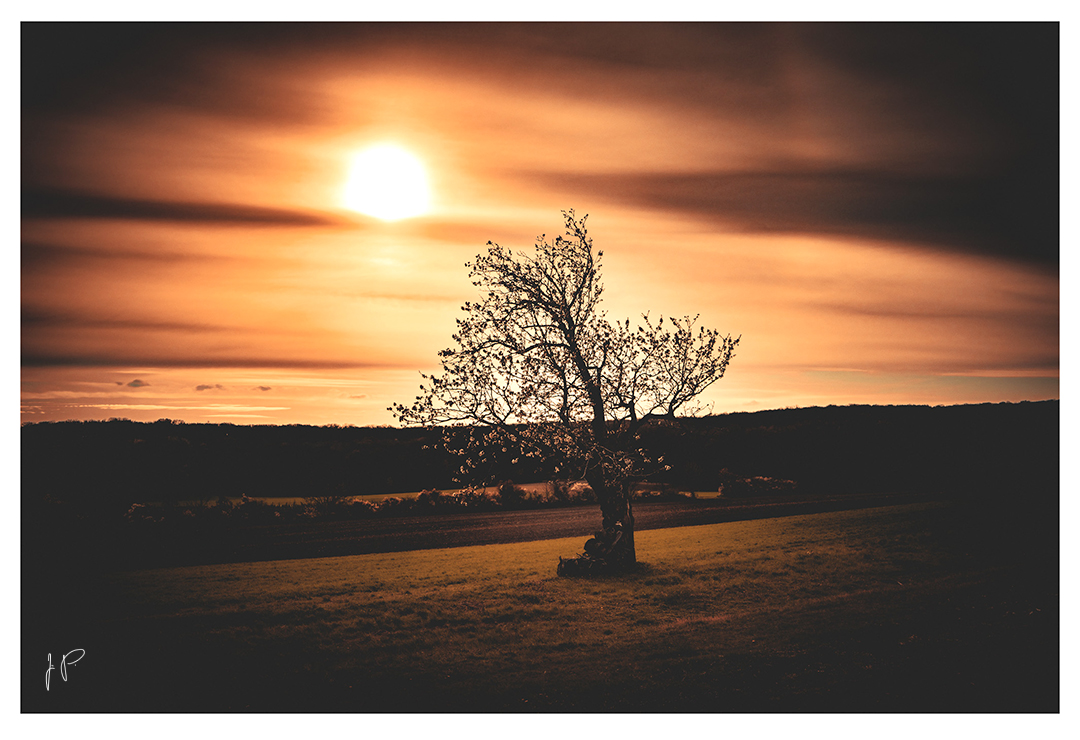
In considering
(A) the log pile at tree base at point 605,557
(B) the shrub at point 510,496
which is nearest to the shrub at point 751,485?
(B) the shrub at point 510,496

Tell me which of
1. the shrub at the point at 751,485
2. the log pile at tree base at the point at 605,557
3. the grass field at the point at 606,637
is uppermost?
the log pile at tree base at the point at 605,557

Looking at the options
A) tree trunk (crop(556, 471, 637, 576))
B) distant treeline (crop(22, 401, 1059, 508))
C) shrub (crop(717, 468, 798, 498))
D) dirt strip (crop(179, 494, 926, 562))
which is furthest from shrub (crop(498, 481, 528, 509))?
tree trunk (crop(556, 471, 637, 576))

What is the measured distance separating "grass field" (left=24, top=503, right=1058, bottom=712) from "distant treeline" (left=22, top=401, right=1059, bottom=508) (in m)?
11.0

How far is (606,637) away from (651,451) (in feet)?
132

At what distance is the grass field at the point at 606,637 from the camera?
12375 millimetres

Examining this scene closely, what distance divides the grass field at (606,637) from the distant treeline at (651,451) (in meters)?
11.0

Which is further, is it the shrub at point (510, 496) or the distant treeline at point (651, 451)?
the shrub at point (510, 496)

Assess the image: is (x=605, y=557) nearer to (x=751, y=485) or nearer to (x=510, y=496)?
(x=510, y=496)

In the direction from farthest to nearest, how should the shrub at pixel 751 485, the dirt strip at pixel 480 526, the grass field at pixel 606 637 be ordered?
1. the shrub at pixel 751 485
2. the dirt strip at pixel 480 526
3. the grass field at pixel 606 637

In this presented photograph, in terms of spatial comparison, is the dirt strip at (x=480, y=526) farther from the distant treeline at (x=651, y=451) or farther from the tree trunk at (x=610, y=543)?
the tree trunk at (x=610, y=543)

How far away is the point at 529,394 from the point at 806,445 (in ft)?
135

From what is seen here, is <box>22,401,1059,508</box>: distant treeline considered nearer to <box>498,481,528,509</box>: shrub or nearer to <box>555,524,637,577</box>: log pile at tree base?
<box>498,481,528,509</box>: shrub

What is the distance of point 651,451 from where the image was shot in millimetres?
54531

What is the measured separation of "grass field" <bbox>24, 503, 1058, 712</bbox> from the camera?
12375 mm
